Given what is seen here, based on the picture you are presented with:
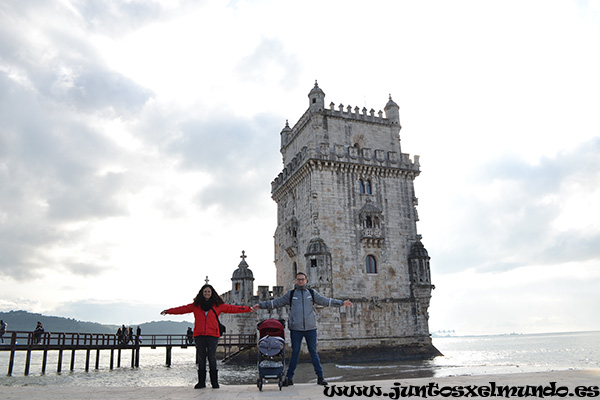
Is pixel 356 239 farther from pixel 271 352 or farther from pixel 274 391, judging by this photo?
pixel 274 391

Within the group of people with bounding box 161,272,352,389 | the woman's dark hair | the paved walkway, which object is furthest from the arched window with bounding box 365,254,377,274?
the woman's dark hair

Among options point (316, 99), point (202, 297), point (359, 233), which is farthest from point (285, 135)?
point (202, 297)

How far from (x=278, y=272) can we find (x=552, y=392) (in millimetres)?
37098

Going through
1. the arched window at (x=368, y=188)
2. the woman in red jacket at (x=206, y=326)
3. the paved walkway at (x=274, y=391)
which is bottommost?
the paved walkway at (x=274, y=391)

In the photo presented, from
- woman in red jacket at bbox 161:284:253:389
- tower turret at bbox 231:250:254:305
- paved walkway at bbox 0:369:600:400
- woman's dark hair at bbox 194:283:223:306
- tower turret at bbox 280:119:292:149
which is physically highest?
tower turret at bbox 280:119:292:149

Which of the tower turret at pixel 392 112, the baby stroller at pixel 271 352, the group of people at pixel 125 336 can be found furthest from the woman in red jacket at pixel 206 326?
the tower turret at pixel 392 112

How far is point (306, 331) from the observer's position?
1076 cm

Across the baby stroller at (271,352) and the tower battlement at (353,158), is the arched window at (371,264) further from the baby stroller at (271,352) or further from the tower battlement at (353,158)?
the baby stroller at (271,352)

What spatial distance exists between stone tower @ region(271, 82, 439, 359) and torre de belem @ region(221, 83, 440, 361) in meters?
0.08

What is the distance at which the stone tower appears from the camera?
35.4m

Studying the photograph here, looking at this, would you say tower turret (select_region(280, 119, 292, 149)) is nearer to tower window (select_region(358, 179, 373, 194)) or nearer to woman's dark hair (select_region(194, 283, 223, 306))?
tower window (select_region(358, 179, 373, 194))

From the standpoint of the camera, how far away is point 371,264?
37.5 m

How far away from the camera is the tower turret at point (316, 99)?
3991cm

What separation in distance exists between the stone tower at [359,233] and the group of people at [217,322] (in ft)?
77.7
